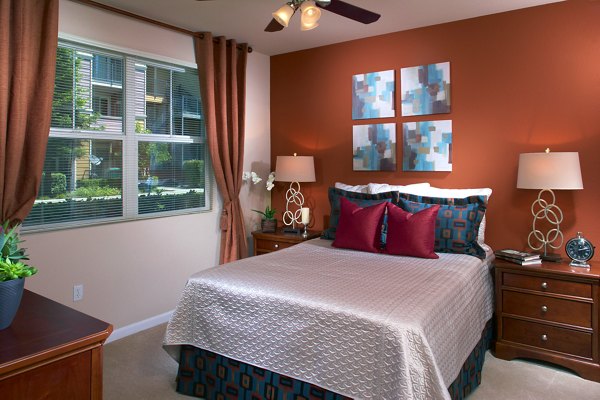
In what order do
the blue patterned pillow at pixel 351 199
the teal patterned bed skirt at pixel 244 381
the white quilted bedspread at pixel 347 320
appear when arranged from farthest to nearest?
the blue patterned pillow at pixel 351 199 < the teal patterned bed skirt at pixel 244 381 < the white quilted bedspread at pixel 347 320

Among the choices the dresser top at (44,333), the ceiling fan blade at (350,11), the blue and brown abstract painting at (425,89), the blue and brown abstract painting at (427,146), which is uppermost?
the ceiling fan blade at (350,11)

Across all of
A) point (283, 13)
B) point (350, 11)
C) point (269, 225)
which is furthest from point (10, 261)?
point (269, 225)

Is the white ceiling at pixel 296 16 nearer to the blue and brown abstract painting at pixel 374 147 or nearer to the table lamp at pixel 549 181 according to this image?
the blue and brown abstract painting at pixel 374 147

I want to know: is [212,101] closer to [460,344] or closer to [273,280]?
[273,280]

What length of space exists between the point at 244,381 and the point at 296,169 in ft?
7.46

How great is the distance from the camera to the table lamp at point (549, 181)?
2896 millimetres

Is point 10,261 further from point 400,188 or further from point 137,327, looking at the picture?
point 400,188

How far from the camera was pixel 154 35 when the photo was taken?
364 centimetres

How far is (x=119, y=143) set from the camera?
11.3 ft

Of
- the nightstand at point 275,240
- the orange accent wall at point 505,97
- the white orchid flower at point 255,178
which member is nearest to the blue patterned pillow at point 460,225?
the orange accent wall at point 505,97

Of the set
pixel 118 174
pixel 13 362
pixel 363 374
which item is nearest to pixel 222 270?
pixel 363 374

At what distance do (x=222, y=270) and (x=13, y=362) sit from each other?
1636mm

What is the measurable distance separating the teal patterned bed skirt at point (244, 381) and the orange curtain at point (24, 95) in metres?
1.46

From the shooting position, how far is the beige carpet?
8.30ft
